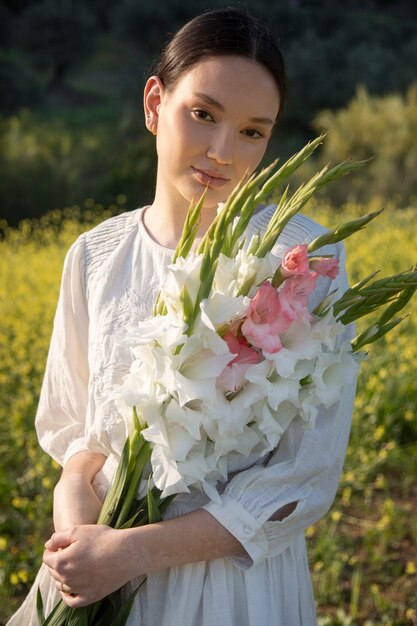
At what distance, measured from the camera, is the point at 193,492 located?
1492 millimetres

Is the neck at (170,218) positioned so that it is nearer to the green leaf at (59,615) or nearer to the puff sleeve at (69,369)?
the puff sleeve at (69,369)

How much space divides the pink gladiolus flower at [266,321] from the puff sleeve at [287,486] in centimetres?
20

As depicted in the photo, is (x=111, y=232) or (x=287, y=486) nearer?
(x=287, y=486)

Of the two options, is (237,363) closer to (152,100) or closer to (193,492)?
(193,492)

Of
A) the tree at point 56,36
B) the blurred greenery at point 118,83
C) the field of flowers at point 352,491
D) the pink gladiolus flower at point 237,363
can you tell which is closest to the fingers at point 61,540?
the pink gladiolus flower at point 237,363

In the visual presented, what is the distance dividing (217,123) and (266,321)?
45 cm

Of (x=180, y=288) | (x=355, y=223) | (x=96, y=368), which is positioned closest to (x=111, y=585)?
(x=96, y=368)

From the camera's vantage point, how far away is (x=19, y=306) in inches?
215

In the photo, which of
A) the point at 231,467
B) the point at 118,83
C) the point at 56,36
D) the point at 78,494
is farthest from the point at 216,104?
the point at 56,36

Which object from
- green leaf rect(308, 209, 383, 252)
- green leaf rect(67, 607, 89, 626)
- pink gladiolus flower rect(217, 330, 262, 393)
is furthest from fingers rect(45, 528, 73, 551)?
green leaf rect(308, 209, 383, 252)

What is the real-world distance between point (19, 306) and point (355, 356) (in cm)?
433

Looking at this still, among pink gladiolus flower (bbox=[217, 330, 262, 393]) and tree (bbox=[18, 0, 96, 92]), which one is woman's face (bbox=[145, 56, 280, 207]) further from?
tree (bbox=[18, 0, 96, 92])

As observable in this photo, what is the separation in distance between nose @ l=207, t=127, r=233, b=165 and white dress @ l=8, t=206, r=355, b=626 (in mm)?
171

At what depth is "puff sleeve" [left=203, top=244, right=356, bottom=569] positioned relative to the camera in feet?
4.67
